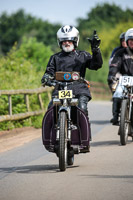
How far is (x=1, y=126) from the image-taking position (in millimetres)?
13305

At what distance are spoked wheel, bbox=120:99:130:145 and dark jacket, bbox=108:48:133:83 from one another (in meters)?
1.01

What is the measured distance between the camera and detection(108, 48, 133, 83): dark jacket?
11.1 meters

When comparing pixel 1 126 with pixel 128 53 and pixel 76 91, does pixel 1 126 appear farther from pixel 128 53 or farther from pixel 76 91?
pixel 76 91

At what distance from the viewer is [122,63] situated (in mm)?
11297

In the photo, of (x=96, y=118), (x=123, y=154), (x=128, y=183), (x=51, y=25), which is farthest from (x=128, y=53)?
(x=51, y=25)

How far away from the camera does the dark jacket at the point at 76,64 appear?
7863 millimetres

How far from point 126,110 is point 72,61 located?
2.65m

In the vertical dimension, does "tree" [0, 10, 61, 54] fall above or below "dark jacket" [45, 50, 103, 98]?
above

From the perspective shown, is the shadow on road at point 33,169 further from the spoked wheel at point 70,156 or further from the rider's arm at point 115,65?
the rider's arm at point 115,65

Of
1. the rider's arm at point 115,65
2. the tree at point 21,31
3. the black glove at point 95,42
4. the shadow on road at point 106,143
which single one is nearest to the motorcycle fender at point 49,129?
the black glove at point 95,42

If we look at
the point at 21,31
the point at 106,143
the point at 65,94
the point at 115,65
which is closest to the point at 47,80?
the point at 65,94

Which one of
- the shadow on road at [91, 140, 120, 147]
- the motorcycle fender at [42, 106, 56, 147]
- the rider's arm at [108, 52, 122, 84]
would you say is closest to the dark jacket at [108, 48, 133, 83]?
the rider's arm at [108, 52, 122, 84]

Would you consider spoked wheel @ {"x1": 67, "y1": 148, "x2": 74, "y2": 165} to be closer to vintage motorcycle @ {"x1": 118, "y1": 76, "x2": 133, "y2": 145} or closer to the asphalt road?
the asphalt road

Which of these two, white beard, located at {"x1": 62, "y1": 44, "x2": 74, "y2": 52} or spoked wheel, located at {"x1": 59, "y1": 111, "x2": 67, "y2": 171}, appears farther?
white beard, located at {"x1": 62, "y1": 44, "x2": 74, "y2": 52}
